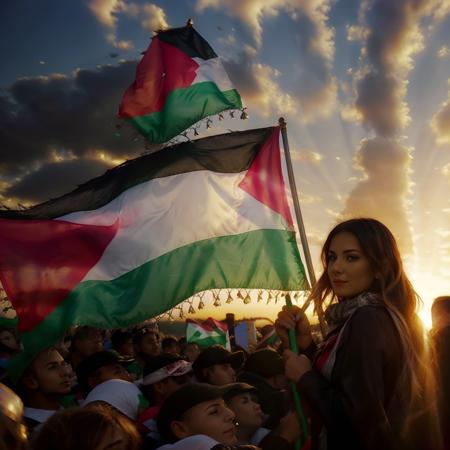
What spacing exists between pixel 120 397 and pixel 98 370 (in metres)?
1.31

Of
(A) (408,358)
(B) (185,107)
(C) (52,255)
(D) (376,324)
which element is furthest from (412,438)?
(B) (185,107)

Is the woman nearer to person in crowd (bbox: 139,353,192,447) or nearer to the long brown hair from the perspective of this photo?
the long brown hair

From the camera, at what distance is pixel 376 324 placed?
1985 millimetres

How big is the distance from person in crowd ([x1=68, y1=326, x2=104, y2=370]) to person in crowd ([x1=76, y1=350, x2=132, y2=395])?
3.27ft

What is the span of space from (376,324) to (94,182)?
3.64 m

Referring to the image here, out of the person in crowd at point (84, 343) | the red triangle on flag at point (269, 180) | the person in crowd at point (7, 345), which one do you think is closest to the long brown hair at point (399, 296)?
the red triangle on flag at point (269, 180)

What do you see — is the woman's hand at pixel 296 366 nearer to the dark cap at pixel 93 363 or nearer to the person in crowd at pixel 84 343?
the dark cap at pixel 93 363

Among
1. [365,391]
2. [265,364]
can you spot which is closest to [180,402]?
[365,391]

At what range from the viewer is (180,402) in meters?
3.01

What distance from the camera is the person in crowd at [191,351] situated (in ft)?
28.7

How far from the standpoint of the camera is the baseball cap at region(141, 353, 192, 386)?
14.9 feet

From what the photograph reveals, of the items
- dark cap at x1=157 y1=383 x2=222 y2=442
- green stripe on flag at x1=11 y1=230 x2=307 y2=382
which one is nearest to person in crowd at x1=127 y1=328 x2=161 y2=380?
green stripe on flag at x1=11 y1=230 x2=307 y2=382

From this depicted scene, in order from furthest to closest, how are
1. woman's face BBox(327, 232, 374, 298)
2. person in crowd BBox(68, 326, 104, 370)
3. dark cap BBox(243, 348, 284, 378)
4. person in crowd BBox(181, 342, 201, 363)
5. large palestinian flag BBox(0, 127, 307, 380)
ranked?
person in crowd BBox(181, 342, 201, 363) → person in crowd BBox(68, 326, 104, 370) → dark cap BBox(243, 348, 284, 378) → large palestinian flag BBox(0, 127, 307, 380) → woman's face BBox(327, 232, 374, 298)

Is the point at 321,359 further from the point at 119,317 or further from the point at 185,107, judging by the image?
the point at 185,107
